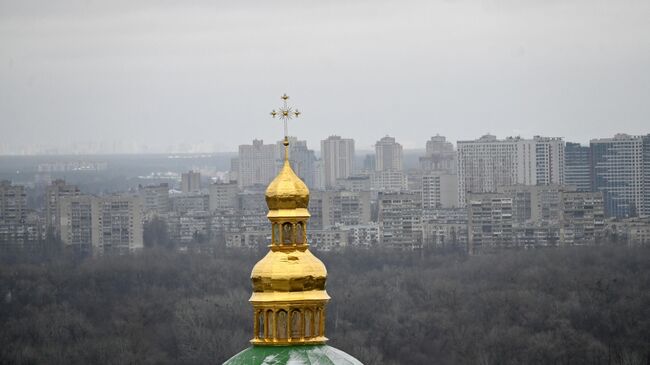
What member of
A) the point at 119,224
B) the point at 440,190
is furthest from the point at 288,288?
the point at 440,190

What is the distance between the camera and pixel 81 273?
354 feet

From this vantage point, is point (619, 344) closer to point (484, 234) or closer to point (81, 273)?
point (81, 273)

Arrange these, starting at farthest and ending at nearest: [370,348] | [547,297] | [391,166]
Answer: [391,166]
[547,297]
[370,348]

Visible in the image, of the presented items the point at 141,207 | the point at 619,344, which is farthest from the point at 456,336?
the point at 141,207

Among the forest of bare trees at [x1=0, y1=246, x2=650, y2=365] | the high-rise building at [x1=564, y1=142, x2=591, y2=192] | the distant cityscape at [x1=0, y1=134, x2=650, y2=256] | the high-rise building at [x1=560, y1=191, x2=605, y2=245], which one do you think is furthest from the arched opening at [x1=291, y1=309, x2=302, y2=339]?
the high-rise building at [x1=564, y1=142, x2=591, y2=192]

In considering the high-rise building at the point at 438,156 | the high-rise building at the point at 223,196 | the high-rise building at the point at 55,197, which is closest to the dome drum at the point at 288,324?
the high-rise building at the point at 55,197

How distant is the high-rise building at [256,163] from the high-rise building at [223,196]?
2.19 m

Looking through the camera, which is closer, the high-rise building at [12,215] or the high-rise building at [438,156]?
the high-rise building at [12,215]

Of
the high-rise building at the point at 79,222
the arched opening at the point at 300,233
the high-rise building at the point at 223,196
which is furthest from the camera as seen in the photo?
the high-rise building at the point at 223,196

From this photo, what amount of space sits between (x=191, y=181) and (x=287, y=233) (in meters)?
168

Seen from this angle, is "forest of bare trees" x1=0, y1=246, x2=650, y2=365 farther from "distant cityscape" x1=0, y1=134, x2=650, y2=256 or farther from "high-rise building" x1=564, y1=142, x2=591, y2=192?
"high-rise building" x1=564, y1=142, x2=591, y2=192

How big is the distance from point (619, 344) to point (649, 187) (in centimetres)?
7485

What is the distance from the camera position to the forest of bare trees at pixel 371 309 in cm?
8081

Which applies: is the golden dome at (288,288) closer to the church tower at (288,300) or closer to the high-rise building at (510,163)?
the church tower at (288,300)
